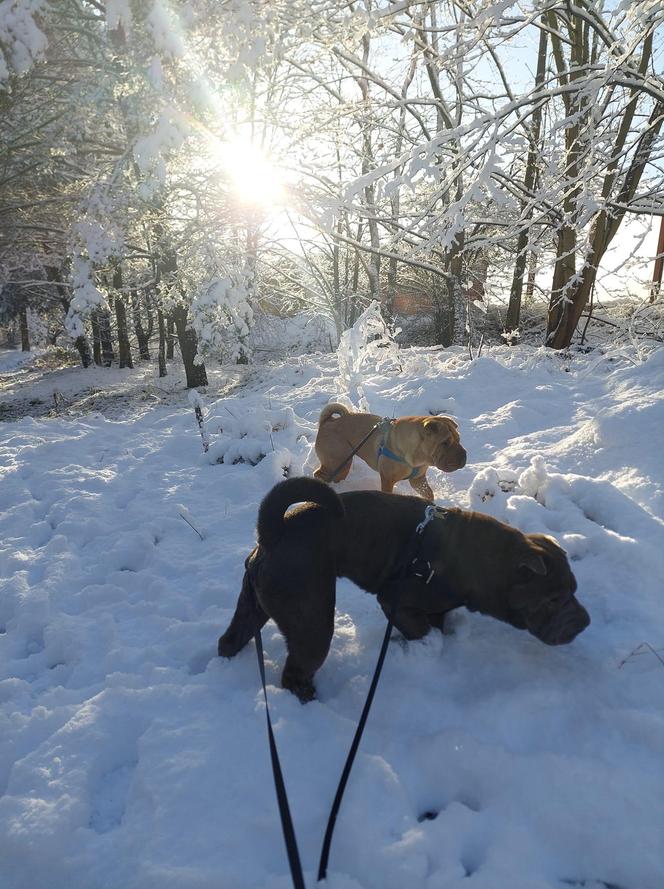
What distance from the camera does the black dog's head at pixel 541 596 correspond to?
A: 232 cm

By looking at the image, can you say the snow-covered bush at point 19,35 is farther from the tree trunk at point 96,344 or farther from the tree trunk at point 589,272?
the tree trunk at point 96,344

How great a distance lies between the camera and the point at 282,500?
2.37m

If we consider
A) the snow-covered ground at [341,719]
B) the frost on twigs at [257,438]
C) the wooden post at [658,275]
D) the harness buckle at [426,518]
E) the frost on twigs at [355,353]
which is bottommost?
the snow-covered ground at [341,719]

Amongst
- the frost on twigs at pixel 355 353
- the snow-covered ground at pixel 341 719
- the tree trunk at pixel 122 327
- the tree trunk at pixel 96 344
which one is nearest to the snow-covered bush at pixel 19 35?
the frost on twigs at pixel 355 353

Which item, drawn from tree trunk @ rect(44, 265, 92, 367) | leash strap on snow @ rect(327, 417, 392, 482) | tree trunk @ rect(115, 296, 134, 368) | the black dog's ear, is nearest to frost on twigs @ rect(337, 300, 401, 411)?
leash strap on snow @ rect(327, 417, 392, 482)

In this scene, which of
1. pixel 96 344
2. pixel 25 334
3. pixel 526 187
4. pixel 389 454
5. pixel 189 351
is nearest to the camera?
pixel 389 454

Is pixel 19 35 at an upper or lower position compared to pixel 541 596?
upper

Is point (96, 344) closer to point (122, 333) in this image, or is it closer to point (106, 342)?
point (106, 342)

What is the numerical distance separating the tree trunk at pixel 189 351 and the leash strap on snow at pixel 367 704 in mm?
15655

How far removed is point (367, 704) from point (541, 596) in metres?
1.02

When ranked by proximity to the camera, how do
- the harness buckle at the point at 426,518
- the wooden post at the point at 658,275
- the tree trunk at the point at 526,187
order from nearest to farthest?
the harness buckle at the point at 426,518 → the wooden post at the point at 658,275 → the tree trunk at the point at 526,187

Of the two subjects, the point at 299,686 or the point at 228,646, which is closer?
Answer: the point at 299,686

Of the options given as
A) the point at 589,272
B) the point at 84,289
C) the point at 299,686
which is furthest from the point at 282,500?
the point at 84,289

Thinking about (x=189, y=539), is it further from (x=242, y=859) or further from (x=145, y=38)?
(x=145, y=38)
